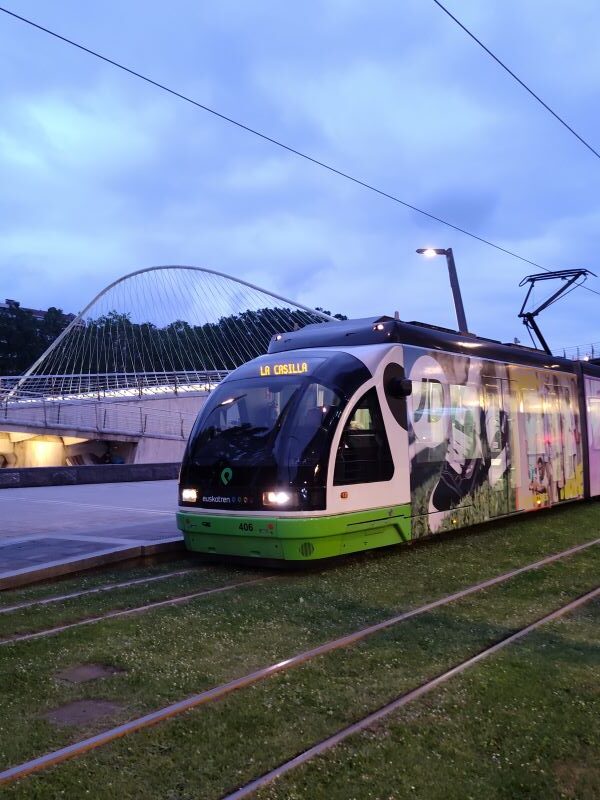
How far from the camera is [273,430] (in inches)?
345

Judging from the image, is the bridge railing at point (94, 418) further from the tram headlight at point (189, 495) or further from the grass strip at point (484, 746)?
the grass strip at point (484, 746)

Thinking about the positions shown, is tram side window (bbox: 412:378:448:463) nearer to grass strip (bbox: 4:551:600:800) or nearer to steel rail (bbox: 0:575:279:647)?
steel rail (bbox: 0:575:279:647)

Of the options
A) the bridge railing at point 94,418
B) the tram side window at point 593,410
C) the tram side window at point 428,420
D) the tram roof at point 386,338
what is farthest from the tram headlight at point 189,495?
the bridge railing at point 94,418

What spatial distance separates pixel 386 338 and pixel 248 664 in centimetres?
541

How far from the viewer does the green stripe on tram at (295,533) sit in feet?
27.2

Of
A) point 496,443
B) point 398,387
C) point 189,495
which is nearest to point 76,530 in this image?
point 189,495

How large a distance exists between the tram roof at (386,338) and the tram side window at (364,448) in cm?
113

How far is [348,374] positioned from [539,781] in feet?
19.0

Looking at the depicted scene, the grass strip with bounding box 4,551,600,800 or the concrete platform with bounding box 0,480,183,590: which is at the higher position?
the concrete platform with bounding box 0,480,183,590

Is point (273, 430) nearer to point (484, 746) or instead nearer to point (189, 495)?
point (189, 495)

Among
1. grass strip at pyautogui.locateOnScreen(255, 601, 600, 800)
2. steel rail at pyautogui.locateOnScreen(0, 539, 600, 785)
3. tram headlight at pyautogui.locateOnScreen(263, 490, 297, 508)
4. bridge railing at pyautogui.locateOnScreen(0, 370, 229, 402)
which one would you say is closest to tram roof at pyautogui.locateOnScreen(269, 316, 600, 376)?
tram headlight at pyautogui.locateOnScreen(263, 490, 297, 508)

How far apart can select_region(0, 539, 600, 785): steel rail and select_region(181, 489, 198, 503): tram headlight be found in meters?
3.37

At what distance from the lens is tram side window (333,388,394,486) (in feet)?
28.6

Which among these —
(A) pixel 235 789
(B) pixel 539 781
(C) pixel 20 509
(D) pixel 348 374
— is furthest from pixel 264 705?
(C) pixel 20 509
